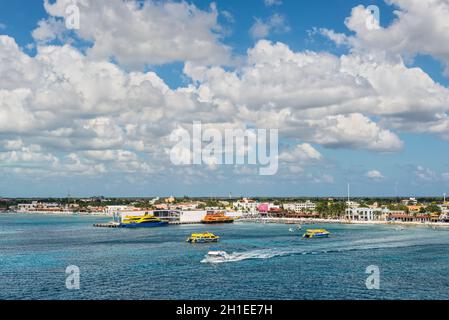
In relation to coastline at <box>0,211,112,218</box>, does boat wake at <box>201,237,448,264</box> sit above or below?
above

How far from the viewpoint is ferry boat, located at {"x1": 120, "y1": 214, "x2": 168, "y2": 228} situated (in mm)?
94625

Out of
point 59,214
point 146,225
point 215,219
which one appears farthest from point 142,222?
point 59,214

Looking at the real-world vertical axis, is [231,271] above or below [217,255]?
below

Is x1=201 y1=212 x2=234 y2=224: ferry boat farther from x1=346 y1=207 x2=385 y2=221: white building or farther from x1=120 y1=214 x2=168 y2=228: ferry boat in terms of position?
x1=346 y1=207 x2=385 y2=221: white building

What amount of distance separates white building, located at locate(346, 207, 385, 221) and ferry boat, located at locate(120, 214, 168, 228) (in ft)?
145

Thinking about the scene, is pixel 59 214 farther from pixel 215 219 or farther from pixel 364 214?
pixel 364 214

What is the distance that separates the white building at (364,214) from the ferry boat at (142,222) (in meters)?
44.2

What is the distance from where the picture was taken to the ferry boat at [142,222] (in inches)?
3725

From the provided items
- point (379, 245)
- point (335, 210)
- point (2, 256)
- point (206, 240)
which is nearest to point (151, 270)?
point (2, 256)

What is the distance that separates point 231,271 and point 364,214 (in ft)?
278

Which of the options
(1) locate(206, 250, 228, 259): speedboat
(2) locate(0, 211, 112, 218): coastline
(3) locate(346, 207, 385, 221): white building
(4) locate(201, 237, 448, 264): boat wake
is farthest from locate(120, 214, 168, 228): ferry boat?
(2) locate(0, 211, 112, 218): coastline

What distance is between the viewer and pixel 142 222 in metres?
97.1

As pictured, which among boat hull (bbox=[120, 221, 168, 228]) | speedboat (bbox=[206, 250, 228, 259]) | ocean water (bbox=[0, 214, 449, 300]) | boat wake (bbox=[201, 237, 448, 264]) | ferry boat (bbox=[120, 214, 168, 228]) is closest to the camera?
ocean water (bbox=[0, 214, 449, 300])

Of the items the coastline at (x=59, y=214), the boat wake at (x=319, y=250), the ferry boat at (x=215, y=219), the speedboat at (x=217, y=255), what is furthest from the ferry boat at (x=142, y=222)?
the coastline at (x=59, y=214)
